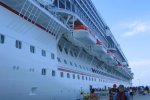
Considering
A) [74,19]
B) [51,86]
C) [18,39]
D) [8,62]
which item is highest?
[74,19]

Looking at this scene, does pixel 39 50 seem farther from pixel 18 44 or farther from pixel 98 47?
pixel 98 47

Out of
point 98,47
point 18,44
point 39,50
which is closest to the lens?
point 18,44

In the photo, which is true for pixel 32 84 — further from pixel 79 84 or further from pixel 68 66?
pixel 79 84

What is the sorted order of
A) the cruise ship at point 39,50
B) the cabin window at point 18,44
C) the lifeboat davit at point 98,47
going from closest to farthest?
the cruise ship at point 39,50
the cabin window at point 18,44
the lifeboat davit at point 98,47

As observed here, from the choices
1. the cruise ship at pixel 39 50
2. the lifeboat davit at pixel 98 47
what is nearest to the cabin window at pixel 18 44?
the cruise ship at pixel 39 50

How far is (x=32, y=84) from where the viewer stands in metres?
17.4

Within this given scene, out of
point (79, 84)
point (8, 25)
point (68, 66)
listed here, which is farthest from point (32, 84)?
point (79, 84)

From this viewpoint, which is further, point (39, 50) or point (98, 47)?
point (98, 47)

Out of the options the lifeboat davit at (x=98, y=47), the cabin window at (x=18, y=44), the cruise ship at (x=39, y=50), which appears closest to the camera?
the cruise ship at (x=39, y=50)

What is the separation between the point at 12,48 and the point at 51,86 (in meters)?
5.94

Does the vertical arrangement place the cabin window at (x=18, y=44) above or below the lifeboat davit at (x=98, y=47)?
below

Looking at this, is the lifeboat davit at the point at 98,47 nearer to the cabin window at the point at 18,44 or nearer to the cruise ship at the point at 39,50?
the cruise ship at the point at 39,50

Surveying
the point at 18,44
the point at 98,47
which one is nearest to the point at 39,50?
the point at 18,44

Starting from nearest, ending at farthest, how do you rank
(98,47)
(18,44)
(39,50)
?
(18,44) < (39,50) < (98,47)
